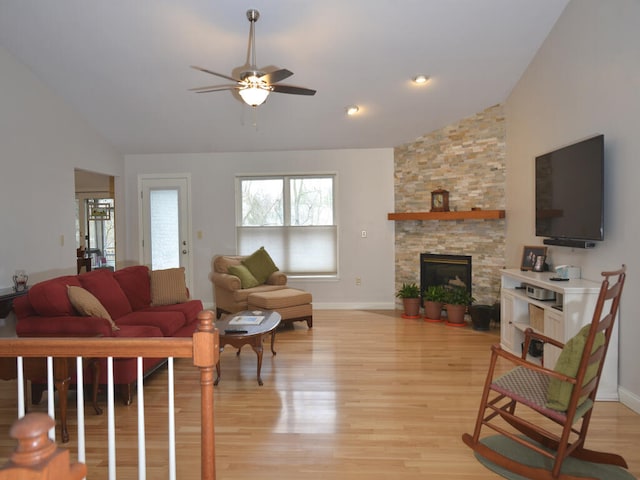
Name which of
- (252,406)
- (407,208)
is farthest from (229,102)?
(252,406)

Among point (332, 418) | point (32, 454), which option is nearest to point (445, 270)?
point (332, 418)

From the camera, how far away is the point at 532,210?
4.71 meters

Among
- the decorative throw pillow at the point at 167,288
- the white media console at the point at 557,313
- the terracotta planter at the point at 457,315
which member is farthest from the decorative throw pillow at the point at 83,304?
the terracotta planter at the point at 457,315

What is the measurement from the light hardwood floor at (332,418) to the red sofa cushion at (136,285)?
2.44 ft

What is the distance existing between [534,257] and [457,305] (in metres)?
1.37

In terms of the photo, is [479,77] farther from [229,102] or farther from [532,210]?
[229,102]

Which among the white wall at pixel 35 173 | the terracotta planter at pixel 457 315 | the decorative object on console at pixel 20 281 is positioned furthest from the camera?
the terracotta planter at pixel 457 315

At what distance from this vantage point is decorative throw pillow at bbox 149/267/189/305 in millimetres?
4477

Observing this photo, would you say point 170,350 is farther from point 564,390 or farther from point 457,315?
point 457,315

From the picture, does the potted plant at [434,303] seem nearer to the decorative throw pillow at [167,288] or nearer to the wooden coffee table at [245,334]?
the wooden coffee table at [245,334]

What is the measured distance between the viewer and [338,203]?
6605mm

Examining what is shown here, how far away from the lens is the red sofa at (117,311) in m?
3.00

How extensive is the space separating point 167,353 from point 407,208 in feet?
17.3

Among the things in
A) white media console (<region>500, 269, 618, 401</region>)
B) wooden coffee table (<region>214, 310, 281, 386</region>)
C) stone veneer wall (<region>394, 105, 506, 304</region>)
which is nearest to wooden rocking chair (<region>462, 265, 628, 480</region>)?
white media console (<region>500, 269, 618, 401</region>)
